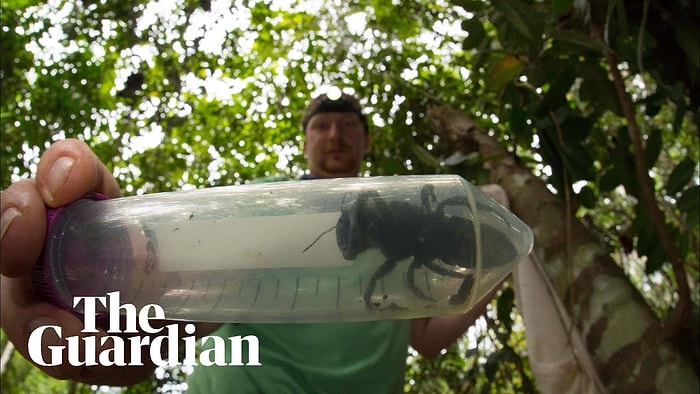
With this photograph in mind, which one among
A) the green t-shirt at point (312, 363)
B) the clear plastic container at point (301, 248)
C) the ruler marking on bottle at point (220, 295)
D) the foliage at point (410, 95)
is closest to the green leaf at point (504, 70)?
the foliage at point (410, 95)

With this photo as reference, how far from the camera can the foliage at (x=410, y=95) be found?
121 cm

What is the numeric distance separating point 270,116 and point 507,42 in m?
1.45

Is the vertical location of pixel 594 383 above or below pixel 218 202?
below

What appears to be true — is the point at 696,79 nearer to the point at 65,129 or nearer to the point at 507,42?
the point at 507,42

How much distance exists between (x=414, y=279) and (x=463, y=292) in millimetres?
48

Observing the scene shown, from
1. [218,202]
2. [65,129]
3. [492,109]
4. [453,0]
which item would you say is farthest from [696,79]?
[65,129]

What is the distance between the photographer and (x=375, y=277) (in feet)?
1.90

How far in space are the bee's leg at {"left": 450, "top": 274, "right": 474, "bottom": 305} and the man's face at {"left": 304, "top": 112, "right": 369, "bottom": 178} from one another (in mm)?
648

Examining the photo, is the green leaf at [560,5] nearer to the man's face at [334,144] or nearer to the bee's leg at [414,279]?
the man's face at [334,144]

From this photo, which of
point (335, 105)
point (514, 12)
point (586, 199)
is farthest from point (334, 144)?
point (586, 199)

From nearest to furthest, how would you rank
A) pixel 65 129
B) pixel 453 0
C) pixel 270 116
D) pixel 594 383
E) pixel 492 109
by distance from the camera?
pixel 594 383, pixel 453 0, pixel 492 109, pixel 65 129, pixel 270 116

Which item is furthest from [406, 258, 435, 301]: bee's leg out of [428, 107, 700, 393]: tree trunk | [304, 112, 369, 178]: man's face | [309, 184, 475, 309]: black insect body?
[304, 112, 369, 178]: man's face

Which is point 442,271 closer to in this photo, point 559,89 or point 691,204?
point 559,89

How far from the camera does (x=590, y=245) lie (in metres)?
1.07
